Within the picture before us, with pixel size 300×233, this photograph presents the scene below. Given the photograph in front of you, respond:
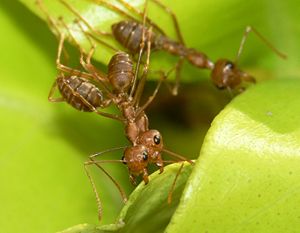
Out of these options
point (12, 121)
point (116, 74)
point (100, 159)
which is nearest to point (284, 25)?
point (116, 74)

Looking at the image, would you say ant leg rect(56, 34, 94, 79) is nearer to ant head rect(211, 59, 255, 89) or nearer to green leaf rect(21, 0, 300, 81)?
green leaf rect(21, 0, 300, 81)

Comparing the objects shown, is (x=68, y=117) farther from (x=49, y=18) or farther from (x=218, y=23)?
(x=218, y=23)

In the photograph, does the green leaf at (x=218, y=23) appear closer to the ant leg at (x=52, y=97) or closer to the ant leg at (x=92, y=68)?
the ant leg at (x=92, y=68)

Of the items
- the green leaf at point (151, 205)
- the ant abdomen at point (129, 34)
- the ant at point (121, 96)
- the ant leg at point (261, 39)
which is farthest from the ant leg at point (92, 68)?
the green leaf at point (151, 205)

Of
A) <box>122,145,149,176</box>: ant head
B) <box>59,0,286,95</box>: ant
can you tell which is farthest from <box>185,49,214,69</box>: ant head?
<box>122,145,149,176</box>: ant head

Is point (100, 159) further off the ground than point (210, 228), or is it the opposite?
point (210, 228)

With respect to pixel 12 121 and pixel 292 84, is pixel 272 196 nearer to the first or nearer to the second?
pixel 292 84
